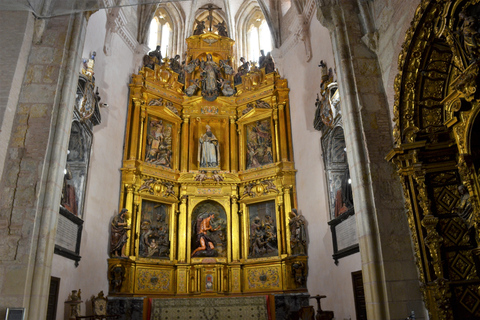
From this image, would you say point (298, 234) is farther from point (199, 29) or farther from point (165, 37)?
point (165, 37)

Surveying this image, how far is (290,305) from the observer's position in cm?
1242

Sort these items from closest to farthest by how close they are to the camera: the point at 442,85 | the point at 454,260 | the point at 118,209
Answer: the point at 454,260 → the point at 442,85 → the point at 118,209

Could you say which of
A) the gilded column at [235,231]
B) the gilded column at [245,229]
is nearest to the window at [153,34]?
the gilded column at [235,231]

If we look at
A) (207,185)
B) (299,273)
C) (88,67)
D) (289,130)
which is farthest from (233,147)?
(88,67)

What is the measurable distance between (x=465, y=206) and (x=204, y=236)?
9.24 m

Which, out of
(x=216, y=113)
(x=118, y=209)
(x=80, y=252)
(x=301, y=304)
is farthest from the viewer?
(x=216, y=113)

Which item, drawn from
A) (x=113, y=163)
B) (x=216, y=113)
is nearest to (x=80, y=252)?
(x=113, y=163)

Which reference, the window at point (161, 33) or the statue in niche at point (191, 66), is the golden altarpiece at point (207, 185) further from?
the window at point (161, 33)

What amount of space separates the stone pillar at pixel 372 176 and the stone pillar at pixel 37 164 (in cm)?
577

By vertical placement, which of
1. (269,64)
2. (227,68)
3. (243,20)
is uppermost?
(243,20)

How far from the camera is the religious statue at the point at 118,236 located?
12.3 meters

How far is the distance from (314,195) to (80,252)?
7184mm

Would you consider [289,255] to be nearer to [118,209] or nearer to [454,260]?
[118,209]

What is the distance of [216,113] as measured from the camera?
16.3 m
